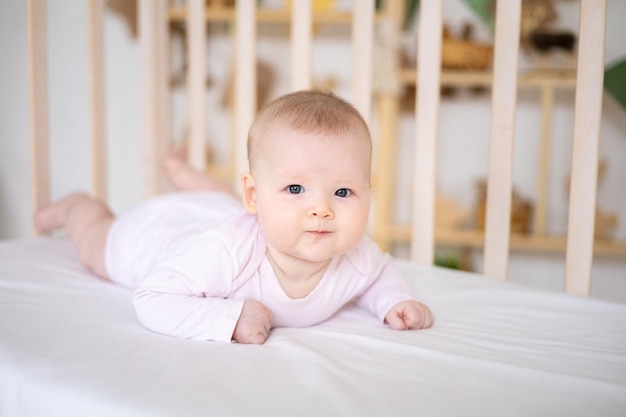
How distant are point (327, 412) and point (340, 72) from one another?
6.73ft

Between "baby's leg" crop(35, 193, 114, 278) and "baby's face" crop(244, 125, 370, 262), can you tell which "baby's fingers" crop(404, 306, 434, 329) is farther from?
"baby's leg" crop(35, 193, 114, 278)

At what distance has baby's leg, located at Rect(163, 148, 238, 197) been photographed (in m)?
1.35

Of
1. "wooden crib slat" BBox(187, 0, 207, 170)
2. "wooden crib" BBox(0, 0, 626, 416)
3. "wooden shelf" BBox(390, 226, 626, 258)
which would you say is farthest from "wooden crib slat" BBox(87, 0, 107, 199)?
"wooden shelf" BBox(390, 226, 626, 258)

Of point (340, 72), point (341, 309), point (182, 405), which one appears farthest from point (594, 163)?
point (340, 72)

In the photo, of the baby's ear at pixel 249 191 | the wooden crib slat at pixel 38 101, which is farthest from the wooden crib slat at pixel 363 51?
the wooden crib slat at pixel 38 101

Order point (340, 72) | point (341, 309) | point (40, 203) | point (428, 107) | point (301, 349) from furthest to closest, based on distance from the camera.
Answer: point (340, 72) < point (40, 203) < point (428, 107) < point (341, 309) < point (301, 349)

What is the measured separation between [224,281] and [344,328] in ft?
0.59

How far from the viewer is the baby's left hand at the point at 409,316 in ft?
2.84

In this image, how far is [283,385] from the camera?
62cm

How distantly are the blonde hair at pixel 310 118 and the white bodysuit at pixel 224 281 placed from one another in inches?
4.6

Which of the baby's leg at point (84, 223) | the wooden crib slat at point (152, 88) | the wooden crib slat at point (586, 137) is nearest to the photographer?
the wooden crib slat at point (586, 137)

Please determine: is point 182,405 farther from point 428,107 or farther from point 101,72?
point 101,72

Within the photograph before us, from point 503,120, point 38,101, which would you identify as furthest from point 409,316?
point 38,101

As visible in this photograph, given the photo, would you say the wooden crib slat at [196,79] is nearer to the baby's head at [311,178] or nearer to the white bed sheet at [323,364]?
the white bed sheet at [323,364]
